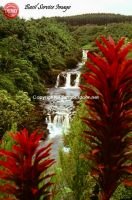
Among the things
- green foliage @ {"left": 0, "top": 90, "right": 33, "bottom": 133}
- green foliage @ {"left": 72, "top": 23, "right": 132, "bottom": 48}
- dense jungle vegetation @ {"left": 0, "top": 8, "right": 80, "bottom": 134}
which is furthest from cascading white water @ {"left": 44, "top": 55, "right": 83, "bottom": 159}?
green foliage @ {"left": 72, "top": 23, "right": 132, "bottom": 48}

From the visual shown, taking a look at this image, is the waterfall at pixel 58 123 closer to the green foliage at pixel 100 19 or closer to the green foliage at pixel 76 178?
the green foliage at pixel 76 178

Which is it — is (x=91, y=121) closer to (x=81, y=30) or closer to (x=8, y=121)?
(x=8, y=121)

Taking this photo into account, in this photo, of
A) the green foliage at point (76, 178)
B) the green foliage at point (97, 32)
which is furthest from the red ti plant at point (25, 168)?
the green foliage at point (97, 32)

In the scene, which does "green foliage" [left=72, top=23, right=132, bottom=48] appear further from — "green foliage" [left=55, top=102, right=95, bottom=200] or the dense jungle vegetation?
"green foliage" [left=55, top=102, right=95, bottom=200]

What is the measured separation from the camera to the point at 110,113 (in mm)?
2586

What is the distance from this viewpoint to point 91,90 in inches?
109

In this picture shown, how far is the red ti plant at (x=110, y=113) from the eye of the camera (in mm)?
2564

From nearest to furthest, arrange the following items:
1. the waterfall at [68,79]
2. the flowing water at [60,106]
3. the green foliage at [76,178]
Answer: the green foliage at [76,178] → the flowing water at [60,106] → the waterfall at [68,79]

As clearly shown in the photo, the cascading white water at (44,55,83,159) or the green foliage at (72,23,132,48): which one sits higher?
the green foliage at (72,23,132,48)

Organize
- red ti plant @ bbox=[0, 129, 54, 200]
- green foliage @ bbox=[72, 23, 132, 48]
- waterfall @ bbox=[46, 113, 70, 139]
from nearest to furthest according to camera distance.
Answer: red ti plant @ bbox=[0, 129, 54, 200]
waterfall @ bbox=[46, 113, 70, 139]
green foliage @ bbox=[72, 23, 132, 48]

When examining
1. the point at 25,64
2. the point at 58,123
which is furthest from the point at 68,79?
the point at 58,123

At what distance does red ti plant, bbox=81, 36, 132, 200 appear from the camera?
2564 millimetres

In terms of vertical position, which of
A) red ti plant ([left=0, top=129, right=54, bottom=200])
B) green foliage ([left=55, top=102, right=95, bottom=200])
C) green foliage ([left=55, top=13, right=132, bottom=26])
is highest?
red ti plant ([left=0, top=129, right=54, bottom=200])

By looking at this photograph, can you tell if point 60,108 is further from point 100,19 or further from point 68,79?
point 100,19
